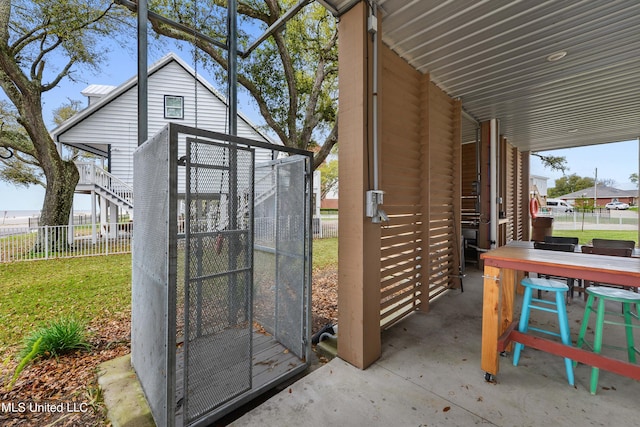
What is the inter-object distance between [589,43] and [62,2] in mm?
10082

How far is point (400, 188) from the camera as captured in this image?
3.14m

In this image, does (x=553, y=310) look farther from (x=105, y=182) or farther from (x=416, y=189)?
(x=105, y=182)

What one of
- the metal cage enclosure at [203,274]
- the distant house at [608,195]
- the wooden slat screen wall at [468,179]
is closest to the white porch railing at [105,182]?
the metal cage enclosure at [203,274]

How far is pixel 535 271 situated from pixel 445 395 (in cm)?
118

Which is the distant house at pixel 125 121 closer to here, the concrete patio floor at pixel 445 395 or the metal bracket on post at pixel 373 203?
the metal bracket on post at pixel 373 203

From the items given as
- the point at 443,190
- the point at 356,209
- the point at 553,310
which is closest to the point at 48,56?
the point at 356,209

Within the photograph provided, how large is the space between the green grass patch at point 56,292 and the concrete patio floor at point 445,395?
3426mm

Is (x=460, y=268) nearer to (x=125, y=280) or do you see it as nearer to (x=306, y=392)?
(x=306, y=392)

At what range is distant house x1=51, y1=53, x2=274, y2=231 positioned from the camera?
883 centimetres

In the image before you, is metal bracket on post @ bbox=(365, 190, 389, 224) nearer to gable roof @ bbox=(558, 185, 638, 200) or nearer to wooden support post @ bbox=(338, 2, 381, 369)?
wooden support post @ bbox=(338, 2, 381, 369)

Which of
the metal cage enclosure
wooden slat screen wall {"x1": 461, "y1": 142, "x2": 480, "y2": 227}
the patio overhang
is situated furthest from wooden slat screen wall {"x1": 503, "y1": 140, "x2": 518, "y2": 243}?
the metal cage enclosure

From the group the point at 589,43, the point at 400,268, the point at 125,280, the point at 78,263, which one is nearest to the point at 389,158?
the point at 400,268

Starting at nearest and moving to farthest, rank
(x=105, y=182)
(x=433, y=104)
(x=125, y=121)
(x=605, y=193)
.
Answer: (x=433, y=104) → (x=105, y=182) → (x=125, y=121) → (x=605, y=193)

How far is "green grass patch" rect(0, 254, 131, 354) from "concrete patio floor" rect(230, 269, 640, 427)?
3.43 metres
